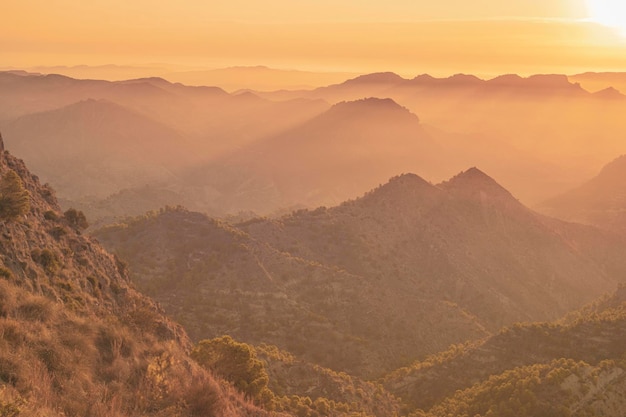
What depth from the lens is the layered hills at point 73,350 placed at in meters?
17.6

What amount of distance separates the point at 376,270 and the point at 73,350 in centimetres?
8575

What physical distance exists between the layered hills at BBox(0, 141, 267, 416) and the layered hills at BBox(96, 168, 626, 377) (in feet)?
126

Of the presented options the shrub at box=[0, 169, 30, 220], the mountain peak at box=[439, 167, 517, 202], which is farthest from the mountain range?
the mountain peak at box=[439, 167, 517, 202]

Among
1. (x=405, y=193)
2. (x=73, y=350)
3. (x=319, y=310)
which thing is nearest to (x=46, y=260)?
(x=73, y=350)

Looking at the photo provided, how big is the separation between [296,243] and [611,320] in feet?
196

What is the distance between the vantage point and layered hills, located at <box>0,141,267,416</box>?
17.6 metres

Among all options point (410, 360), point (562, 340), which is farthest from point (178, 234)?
point (562, 340)

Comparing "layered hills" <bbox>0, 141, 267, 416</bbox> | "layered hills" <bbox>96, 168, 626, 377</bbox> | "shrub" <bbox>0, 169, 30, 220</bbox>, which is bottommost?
"layered hills" <bbox>96, 168, 626, 377</bbox>

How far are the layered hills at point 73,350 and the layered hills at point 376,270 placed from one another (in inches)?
1518

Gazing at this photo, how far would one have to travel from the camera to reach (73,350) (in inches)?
830

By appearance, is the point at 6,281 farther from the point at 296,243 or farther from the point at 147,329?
the point at 296,243

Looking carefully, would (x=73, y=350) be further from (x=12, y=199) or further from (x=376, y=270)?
(x=376, y=270)

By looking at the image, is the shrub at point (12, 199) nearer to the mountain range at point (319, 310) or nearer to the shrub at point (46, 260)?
the mountain range at point (319, 310)

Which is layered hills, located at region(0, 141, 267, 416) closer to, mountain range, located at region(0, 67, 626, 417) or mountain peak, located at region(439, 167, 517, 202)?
mountain range, located at region(0, 67, 626, 417)
